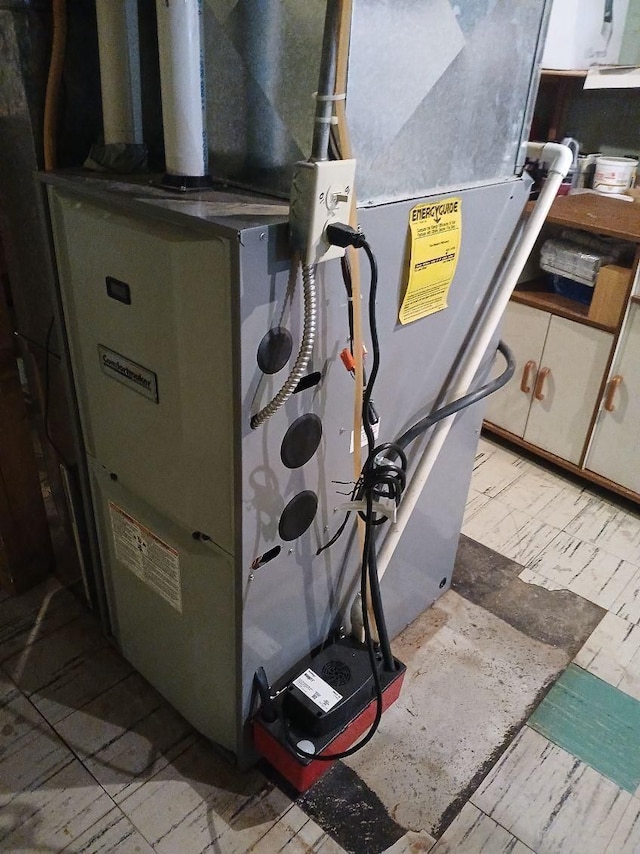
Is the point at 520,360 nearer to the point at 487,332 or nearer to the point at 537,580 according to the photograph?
the point at 537,580

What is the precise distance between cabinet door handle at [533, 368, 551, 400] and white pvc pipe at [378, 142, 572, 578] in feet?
3.15

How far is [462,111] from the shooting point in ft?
3.50

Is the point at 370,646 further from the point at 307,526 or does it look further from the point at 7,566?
the point at 7,566

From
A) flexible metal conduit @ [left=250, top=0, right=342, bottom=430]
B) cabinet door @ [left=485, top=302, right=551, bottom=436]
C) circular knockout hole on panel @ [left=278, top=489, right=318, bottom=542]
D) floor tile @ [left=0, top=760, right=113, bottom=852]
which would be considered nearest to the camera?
flexible metal conduit @ [left=250, top=0, right=342, bottom=430]

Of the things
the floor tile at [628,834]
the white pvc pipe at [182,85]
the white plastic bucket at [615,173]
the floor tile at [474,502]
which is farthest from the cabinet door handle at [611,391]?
the white pvc pipe at [182,85]

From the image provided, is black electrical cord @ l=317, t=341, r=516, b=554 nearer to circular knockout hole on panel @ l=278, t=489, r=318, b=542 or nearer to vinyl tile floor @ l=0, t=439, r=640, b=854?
circular knockout hole on panel @ l=278, t=489, r=318, b=542

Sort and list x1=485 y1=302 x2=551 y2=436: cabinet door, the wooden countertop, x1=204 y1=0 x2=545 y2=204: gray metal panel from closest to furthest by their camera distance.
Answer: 1. x1=204 y1=0 x2=545 y2=204: gray metal panel
2. the wooden countertop
3. x1=485 y1=302 x2=551 y2=436: cabinet door

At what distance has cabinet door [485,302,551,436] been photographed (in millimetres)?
2213

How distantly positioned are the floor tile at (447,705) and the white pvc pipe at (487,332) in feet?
1.23

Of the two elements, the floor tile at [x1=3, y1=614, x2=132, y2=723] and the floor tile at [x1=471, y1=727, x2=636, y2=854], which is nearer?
the floor tile at [x1=471, y1=727, x2=636, y2=854]

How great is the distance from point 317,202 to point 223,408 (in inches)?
12.5

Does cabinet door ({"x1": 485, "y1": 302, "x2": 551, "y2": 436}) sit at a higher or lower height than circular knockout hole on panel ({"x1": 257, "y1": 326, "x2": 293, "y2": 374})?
lower

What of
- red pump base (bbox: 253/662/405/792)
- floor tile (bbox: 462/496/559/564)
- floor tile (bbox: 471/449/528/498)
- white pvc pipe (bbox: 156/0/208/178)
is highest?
white pvc pipe (bbox: 156/0/208/178)

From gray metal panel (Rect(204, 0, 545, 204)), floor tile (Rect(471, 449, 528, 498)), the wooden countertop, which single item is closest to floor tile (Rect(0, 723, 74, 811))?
gray metal panel (Rect(204, 0, 545, 204))
